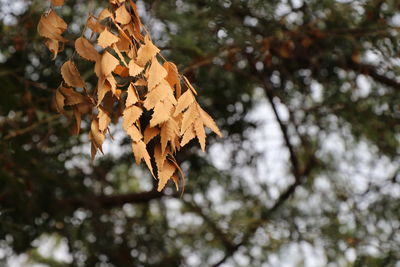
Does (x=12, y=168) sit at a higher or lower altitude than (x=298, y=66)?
higher

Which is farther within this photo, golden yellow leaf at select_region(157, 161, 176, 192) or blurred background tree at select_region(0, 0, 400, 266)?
blurred background tree at select_region(0, 0, 400, 266)

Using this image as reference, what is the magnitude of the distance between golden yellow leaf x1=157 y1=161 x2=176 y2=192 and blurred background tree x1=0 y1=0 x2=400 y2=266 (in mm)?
1418

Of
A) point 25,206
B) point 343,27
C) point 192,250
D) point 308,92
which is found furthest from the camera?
point 192,250

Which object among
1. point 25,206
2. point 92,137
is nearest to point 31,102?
point 25,206

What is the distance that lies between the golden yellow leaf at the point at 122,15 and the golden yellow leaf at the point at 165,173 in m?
0.29

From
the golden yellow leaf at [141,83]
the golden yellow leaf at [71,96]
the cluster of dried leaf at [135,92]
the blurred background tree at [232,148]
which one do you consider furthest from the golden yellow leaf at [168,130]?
the blurred background tree at [232,148]

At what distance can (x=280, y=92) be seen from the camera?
375cm

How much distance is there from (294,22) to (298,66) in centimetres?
→ 26

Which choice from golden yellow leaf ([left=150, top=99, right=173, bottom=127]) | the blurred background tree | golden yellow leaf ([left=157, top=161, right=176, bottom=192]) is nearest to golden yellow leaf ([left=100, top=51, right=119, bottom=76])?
golden yellow leaf ([left=150, top=99, right=173, bottom=127])

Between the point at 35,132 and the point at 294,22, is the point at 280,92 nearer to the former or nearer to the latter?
the point at 294,22

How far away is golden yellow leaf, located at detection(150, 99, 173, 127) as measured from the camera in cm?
141

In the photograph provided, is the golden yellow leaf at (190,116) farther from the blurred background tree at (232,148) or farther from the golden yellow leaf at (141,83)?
the blurred background tree at (232,148)

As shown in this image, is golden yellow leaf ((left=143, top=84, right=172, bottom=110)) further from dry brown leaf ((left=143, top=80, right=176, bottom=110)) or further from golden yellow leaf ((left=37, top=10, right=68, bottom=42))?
golden yellow leaf ((left=37, top=10, right=68, bottom=42))

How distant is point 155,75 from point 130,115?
0.09m
